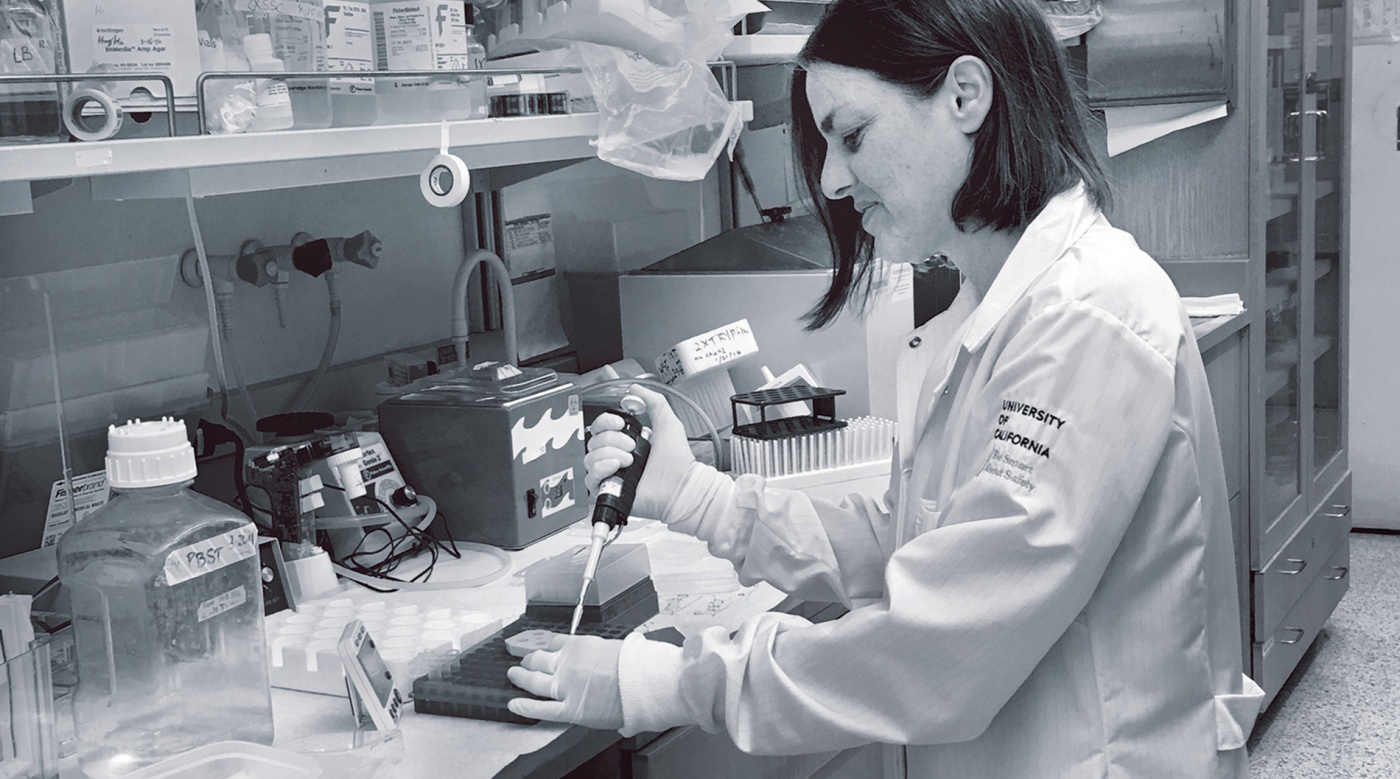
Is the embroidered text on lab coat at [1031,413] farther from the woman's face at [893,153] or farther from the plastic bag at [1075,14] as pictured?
the plastic bag at [1075,14]

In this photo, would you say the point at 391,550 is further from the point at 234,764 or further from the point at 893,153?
the point at 893,153

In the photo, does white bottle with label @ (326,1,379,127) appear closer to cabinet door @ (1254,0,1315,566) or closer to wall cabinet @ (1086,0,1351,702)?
wall cabinet @ (1086,0,1351,702)

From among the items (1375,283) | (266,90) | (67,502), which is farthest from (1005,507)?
(1375,283)

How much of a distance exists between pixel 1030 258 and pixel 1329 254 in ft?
8.30

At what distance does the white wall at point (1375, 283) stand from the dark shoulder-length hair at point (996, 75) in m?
3.13

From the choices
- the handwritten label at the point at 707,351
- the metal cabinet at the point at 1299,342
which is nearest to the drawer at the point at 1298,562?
the metal cabinet at the point at 1299,342

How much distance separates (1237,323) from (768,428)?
1290mm

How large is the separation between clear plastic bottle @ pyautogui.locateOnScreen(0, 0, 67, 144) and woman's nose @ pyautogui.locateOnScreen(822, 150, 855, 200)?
729 mm

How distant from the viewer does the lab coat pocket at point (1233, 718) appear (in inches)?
51.6

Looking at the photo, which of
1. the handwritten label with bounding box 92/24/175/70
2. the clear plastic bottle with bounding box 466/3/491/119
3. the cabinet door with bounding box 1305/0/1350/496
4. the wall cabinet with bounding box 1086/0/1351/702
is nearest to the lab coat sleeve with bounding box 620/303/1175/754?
the handwritten label with bounding box 92/24/175/70

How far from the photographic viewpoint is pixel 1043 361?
3.90 feet

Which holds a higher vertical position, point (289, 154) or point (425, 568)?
point (289, 154)

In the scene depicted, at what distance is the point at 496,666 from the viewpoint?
4.48ft

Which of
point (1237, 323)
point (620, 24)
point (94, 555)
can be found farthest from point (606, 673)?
point (1237, 323)
